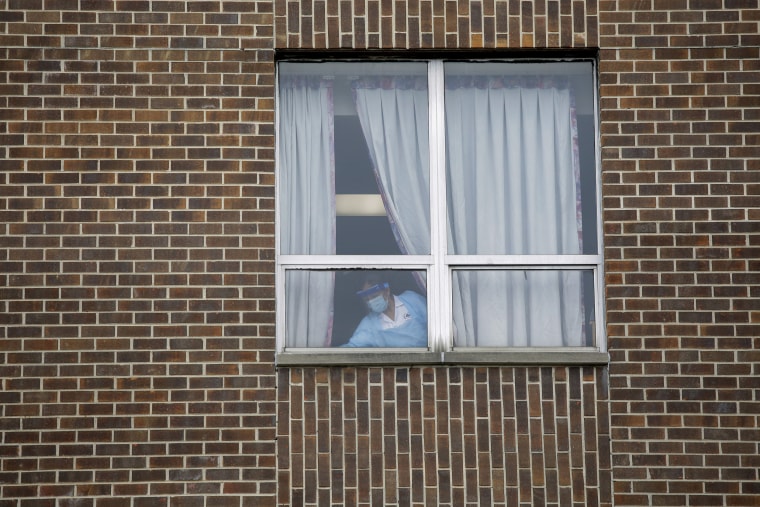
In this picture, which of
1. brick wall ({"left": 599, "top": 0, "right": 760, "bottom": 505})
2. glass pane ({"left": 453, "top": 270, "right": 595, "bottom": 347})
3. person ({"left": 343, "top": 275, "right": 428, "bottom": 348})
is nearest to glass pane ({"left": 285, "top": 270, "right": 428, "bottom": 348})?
person ({"left": 343, "top": 275, "right": 428, "bottom": 348})

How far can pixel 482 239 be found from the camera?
24.7 ft

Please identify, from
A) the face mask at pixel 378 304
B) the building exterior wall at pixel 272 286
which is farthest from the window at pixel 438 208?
the building exterior wall at pixel 272 286

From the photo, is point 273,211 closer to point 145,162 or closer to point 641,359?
point 145,162

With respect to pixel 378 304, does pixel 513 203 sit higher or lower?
higher

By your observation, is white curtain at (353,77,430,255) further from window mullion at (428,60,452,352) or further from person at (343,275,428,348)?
person at (343,275,428,348)

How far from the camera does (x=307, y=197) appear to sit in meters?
7.56

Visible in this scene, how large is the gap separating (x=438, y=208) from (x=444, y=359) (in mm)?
1025

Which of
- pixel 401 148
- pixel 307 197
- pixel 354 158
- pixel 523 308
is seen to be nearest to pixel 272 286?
pixel 307 197

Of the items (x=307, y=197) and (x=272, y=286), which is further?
(x=307, y=197)

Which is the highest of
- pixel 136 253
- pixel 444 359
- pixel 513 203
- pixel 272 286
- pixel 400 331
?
pixel 513 203

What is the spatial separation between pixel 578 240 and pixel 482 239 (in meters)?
0.64


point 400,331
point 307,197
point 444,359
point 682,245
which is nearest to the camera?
point 444,359

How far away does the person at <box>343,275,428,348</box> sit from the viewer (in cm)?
740

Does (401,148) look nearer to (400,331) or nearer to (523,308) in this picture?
(400,331)
